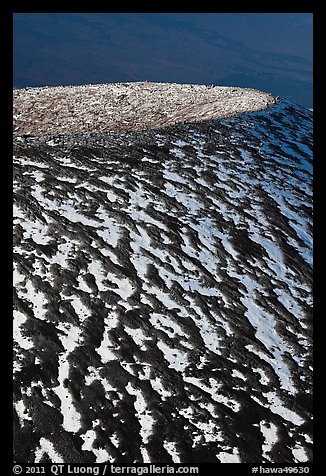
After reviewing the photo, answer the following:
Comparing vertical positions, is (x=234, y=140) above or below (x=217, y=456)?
above

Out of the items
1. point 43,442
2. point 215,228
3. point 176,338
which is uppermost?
point 215,228
